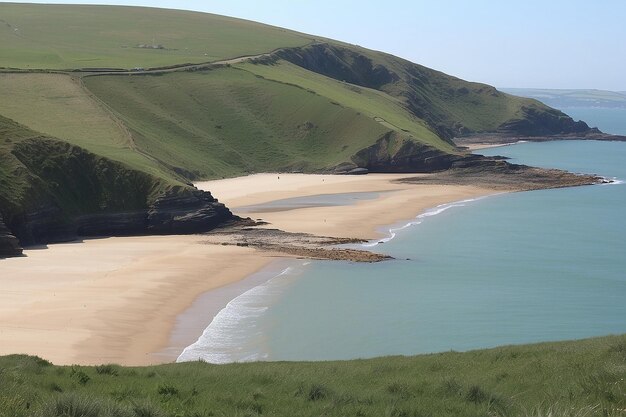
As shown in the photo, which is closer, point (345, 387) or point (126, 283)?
point (345, 387)

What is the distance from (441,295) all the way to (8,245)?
2137cm

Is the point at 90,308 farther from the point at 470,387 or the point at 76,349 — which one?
the point at 470,387

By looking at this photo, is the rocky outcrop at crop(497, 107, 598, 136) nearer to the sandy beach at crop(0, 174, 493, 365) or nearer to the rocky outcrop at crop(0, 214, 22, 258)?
the sandy beach at crop(0, 174, 493, 365)

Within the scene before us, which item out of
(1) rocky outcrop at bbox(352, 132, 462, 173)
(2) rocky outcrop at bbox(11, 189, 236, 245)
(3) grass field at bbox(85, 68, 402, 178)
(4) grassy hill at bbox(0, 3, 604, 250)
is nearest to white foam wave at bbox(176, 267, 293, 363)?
(2) rocky outcrop at bbox(11, 189, 236, 245)

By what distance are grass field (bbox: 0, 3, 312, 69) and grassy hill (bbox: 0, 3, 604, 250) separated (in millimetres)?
321

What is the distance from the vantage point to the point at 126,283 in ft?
137

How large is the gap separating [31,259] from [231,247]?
1113cm

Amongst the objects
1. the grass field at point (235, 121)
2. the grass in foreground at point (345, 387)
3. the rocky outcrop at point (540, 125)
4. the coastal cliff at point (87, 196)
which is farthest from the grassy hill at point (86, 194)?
the rocky outcrop at point (540, 125)

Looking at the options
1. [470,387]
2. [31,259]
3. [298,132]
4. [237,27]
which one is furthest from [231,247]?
[237,27]

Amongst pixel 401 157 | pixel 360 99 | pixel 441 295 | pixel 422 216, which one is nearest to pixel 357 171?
pixel 401 157

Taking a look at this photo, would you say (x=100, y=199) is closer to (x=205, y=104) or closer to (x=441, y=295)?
(x=441, y=295)

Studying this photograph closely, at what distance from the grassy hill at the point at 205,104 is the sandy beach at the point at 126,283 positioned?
6456 millimetres

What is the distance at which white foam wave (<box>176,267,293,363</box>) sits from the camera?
30672mm

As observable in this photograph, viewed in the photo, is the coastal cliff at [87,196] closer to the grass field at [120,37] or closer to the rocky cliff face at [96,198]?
the rocky cliff face at [96,198]
